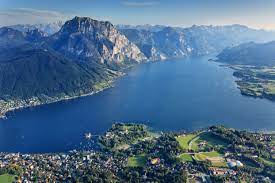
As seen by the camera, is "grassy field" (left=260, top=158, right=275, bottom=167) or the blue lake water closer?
"grassy field" (left=260, top=158, right=275, bottom=167)

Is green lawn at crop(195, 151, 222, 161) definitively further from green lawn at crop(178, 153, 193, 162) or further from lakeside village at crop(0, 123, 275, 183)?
green lawn at crop(178, 153, 193, 162)

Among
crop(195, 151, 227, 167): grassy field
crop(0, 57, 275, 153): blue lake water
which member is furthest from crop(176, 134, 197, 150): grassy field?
crop(0, 57, 275, 153): blue lake water

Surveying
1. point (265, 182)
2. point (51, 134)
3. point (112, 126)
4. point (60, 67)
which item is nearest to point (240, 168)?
point (265, 182)

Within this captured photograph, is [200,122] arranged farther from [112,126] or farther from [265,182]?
[265,182]

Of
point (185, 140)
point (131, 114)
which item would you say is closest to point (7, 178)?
point (185, 140)

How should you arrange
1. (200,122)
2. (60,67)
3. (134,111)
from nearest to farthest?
(200,122) → (134,111) → (60,67)

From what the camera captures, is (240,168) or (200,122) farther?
(200,122)

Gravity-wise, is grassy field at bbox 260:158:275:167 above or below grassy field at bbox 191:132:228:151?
below

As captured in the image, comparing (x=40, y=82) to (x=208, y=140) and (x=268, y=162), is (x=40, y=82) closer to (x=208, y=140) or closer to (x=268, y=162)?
(x=208, y=140)
